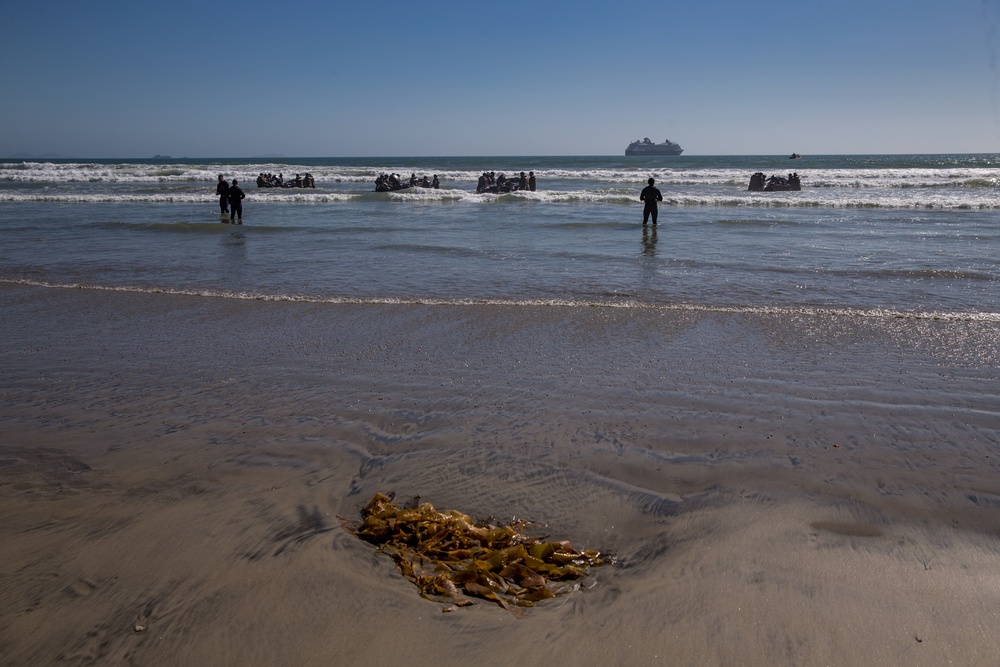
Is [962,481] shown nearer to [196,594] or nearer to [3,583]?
[196,594]

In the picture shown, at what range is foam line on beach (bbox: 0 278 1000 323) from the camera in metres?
8.55

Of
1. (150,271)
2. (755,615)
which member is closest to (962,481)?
(755,615)

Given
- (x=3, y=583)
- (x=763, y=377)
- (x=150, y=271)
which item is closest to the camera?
(x=3, y=583)

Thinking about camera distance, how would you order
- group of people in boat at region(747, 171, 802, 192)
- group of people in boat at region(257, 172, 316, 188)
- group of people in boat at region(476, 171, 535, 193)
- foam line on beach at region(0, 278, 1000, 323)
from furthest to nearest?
group of people in boat at region(257, 172, 316, 188) < group of people in boat at region(747, 171, 802, 192) < group of people in boat at region(476, 171, 535, 193) < foam line on beach at region(0, 278, 1000, 323)

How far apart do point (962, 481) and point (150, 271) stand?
40.7 feet

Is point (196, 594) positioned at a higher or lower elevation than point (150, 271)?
lower

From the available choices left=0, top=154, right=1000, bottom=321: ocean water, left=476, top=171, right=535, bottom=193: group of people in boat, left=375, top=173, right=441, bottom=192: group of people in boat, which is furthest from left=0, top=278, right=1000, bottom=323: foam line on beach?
left=375, top=173, right=441, bottom=192: group of people in boat

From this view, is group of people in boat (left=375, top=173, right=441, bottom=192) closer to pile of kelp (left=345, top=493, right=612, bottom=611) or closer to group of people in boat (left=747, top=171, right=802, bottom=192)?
group of people in boat (left=747, top=171, right=802, bottom=192)

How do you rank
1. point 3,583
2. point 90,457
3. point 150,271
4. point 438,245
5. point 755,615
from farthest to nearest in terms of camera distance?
point 438,245 → point 150,271 → point 90,457 → point 3,583 → point 755,615

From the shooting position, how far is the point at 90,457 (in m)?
4.36

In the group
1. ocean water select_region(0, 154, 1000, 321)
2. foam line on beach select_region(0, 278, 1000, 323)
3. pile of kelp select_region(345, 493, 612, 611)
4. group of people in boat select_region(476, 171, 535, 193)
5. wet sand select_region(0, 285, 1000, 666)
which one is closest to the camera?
wet sand select_region(0, 285, 1000, 666)

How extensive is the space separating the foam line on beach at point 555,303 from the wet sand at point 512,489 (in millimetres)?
1048

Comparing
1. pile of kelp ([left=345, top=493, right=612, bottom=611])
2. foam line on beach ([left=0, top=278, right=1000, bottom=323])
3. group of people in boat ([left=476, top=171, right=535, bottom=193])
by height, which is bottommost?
pile of kelp ([left=345, top=493, right=612, bottom=611])

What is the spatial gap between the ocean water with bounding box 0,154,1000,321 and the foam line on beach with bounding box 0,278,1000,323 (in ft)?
0.19
